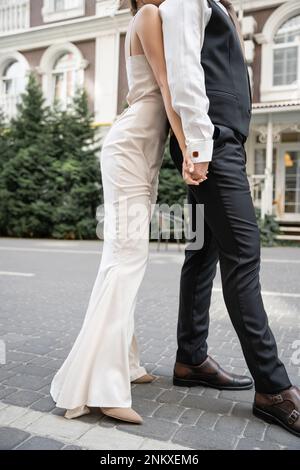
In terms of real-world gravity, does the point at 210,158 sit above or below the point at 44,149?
below

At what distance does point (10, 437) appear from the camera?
1.76 metres

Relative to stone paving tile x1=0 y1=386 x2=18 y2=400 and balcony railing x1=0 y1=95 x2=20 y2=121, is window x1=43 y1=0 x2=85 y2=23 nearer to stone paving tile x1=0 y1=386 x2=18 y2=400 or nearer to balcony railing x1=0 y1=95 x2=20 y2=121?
balcony railing x1=0 y1=95 x2=20 y2=121

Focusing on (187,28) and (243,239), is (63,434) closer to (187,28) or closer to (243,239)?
(243,239)

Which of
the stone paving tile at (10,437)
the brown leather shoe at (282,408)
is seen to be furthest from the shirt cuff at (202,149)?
the stone paving tile at (10,437)

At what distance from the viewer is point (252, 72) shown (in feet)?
48.2

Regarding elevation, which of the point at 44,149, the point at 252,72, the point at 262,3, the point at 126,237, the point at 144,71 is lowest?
the point at 126,237

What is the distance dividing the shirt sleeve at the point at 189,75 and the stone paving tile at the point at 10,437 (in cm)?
129

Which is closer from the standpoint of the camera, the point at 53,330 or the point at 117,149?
the point at 117,149

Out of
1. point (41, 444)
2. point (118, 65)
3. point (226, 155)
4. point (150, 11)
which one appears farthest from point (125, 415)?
point (118, 65)

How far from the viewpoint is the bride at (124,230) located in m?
1.90

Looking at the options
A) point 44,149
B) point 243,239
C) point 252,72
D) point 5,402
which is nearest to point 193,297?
point 243,239

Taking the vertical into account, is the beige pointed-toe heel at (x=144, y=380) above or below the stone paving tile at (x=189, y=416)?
above

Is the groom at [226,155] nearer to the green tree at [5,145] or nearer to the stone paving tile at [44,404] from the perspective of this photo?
the stone paving tile at [44,404]
